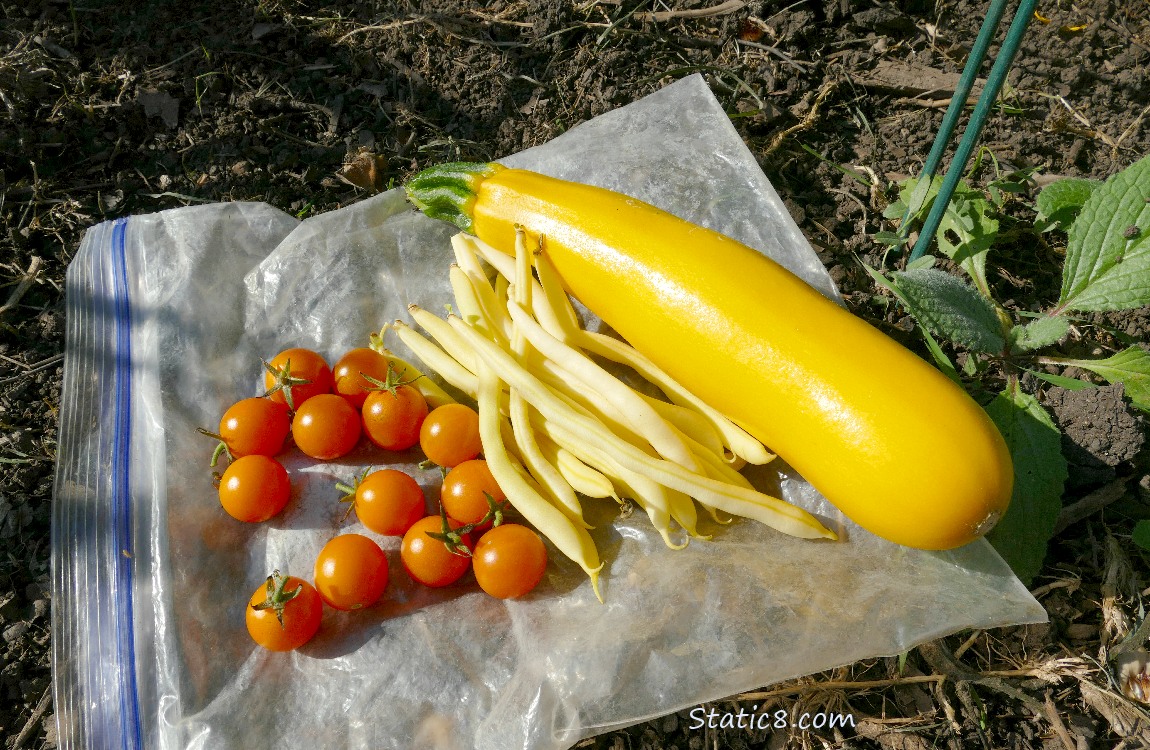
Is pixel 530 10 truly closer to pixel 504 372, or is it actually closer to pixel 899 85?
pixel 899 85

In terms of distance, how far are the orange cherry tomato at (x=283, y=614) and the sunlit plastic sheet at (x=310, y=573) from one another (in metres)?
0.11

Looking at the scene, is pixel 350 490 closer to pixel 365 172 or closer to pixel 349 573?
pixel 349 573

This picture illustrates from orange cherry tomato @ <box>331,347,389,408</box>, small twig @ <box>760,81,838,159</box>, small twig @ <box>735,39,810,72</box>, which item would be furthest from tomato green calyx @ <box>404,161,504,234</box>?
small twig @ <box>735,39,810,72</box>

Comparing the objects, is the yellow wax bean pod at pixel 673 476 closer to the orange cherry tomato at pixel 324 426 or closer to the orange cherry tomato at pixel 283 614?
the orange cherry tomato at pixel 324 426

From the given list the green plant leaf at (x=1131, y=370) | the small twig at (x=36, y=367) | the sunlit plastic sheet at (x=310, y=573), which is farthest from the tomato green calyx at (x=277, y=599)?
the green plant leaf at (x=1131, y=370)

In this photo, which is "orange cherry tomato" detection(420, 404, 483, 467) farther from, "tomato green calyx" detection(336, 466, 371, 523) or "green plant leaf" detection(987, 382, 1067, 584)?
"green plant leaf" detection(987, 382, 1067, 584)

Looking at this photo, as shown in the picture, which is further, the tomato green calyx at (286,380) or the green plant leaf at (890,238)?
the green plant leaf at (890,238)

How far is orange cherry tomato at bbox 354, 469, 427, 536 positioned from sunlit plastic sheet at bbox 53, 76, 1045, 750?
15 centimetres

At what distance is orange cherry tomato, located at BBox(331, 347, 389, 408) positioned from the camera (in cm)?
272

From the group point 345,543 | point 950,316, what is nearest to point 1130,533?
point 950,316

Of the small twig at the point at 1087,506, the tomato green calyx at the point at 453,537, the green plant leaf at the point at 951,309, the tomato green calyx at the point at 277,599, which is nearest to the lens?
the tomato green calyx at the point at 277,599

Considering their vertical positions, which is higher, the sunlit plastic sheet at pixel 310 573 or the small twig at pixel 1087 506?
the small twig at pixel 1087 506

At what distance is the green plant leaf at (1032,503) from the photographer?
2.45 meters

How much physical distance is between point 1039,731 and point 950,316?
1.24 m
